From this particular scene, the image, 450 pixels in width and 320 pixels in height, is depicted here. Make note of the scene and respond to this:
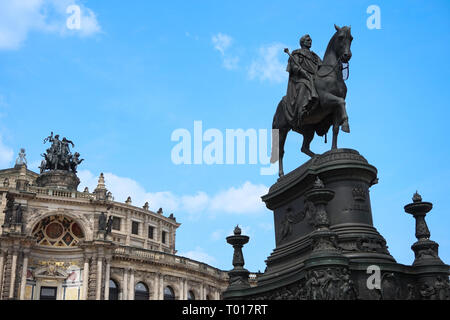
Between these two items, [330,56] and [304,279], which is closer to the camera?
[304,279]

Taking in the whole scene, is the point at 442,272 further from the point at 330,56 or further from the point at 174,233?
the point at 174,233

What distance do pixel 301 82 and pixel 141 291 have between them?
150 feet

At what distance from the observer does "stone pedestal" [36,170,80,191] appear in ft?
189

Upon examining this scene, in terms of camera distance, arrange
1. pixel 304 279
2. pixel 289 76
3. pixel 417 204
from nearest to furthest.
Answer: pixel 304 279
pixel 417 204
pixel 289 76

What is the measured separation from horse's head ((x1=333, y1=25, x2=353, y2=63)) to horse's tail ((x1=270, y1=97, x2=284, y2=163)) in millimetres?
2157

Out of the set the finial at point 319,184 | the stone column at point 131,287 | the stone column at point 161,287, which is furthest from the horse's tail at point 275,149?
the stone column at point 161,287

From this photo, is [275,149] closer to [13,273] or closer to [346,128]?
[346,128]

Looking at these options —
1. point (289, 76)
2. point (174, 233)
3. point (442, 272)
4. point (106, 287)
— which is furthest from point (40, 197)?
point (442, 272)

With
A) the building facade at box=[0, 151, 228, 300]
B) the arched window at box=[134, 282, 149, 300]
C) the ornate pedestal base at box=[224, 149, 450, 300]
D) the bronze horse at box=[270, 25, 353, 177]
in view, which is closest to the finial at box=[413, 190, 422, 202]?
the ornate pedestal base at box=[224, 149, 450, 300]

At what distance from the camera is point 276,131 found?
1280cm

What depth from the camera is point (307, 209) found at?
10211mm
